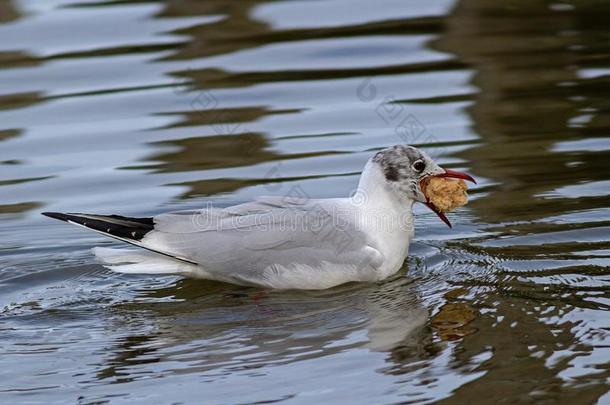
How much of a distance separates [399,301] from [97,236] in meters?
2.64

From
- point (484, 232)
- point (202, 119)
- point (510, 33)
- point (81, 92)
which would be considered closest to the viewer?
point (484, 232)

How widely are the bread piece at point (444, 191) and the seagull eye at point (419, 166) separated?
0.08 metres

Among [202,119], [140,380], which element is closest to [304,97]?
[202,119]

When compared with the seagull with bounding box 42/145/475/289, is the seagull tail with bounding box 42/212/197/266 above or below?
above

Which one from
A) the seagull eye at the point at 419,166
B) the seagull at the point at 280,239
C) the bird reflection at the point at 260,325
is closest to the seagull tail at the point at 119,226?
the seagull at the point at 280,239

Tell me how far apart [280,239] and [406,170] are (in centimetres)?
100

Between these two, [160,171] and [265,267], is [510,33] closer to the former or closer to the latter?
[160,171]

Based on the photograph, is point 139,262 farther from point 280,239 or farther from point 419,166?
point 419,166

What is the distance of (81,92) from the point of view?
1317cm

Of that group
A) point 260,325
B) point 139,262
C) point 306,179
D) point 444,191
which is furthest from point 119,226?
point 306,179

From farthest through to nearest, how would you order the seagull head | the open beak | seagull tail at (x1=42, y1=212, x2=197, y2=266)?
the seagull head < the open beak < seagull tail at (x1=42, y1=212, x2=197, y2=266)

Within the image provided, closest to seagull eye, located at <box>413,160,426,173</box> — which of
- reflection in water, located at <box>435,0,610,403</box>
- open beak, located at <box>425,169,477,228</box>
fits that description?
open beak, located at <box>425,169,477,228</box>

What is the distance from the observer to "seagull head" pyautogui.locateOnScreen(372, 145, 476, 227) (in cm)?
860

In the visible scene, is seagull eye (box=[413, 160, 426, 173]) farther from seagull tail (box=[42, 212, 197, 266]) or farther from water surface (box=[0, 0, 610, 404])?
seagull tail (box=[42, 212, 197, 266])
